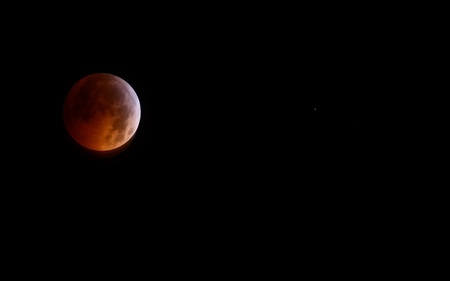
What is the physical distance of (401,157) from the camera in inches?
355

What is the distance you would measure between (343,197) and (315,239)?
1.43 metres

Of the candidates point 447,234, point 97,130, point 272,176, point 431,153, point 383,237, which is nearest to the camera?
point 97,130

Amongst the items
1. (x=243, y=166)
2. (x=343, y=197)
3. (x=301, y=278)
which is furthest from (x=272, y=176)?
(x=301, y=278)

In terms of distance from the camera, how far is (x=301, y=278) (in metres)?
9.46

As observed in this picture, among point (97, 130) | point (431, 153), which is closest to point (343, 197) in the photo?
point (431, 153)

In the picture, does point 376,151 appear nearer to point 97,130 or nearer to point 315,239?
point 315,239

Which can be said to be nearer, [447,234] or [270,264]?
[447,234]

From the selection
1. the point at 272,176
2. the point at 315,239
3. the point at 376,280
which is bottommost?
the point at 376,280

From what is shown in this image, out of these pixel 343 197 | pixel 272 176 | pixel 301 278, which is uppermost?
pixel 272 176

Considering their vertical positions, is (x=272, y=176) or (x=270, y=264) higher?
(x=272, y=176)

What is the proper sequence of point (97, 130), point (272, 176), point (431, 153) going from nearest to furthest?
point (97, 130) → point (431, 153) → point (272, 176)

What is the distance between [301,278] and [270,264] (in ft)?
2.97

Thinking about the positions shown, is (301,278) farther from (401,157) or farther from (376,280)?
(401,157)

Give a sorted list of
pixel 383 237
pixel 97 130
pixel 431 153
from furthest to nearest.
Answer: pixel 383 237
pixel 431 153
pixel 97 130
